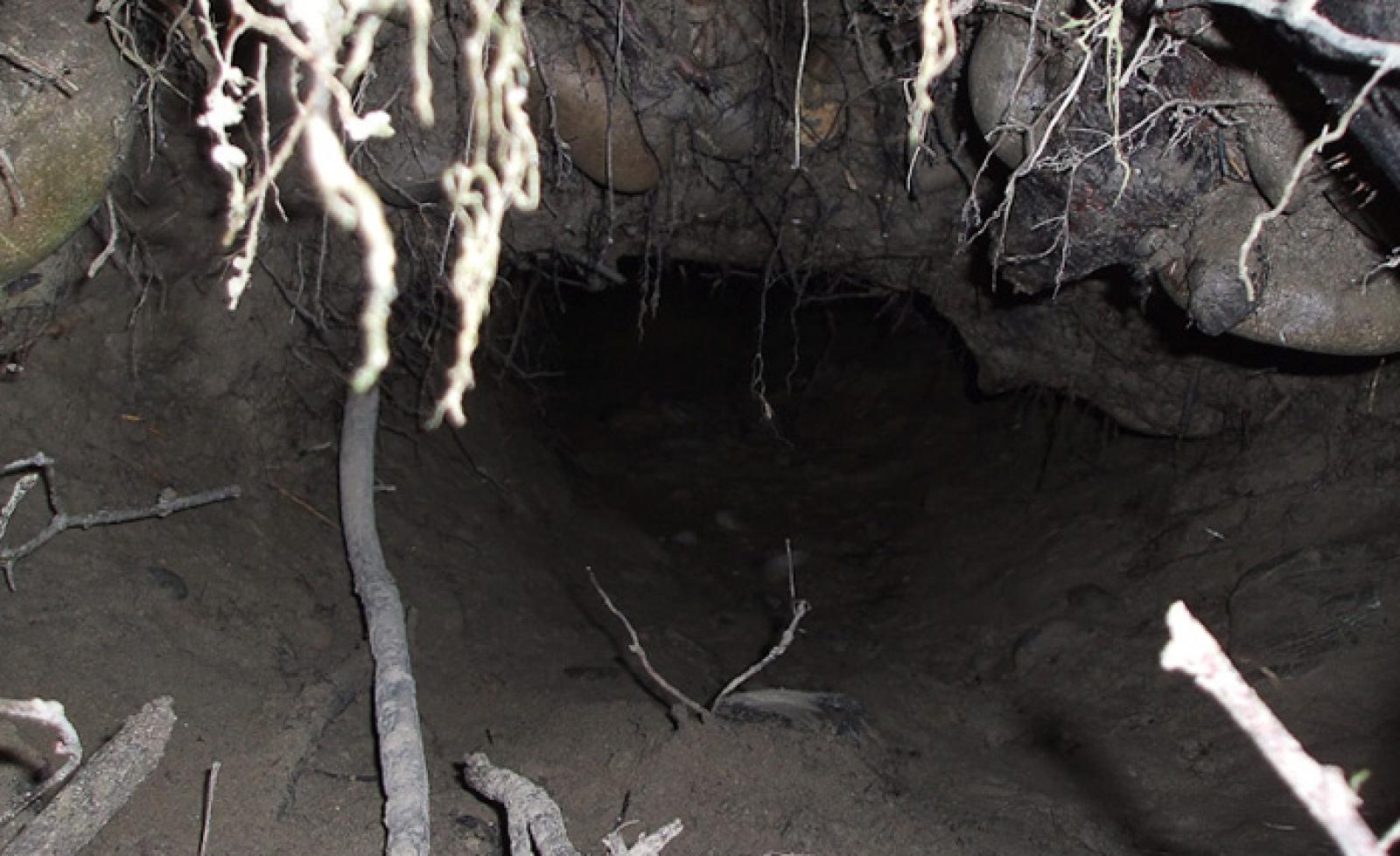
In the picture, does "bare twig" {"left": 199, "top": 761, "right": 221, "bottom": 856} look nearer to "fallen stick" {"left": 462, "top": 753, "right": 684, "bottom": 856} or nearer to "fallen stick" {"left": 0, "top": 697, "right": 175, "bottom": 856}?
"fallen stick" {"left": 0, "top": 697, "right": 175, "bottom": 856}

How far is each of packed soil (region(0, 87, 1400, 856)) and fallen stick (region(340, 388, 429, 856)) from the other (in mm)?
117

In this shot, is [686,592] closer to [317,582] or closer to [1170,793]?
[317,582]

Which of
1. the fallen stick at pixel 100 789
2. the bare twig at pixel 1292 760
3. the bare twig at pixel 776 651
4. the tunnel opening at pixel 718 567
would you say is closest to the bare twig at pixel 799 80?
the tunnel opening at pixel 718 567

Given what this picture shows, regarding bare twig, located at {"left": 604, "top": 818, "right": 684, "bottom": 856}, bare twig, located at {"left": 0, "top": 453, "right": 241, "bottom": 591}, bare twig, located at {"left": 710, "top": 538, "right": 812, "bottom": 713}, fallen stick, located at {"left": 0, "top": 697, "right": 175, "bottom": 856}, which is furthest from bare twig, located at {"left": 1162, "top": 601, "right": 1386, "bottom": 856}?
bare twig, located at {"left": 0, "top": 453, "right": 241, "bottom": 591}

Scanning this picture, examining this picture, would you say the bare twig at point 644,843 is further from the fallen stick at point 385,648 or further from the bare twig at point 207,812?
the bare twig at point 207,812

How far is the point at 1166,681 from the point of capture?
3338 millimetres

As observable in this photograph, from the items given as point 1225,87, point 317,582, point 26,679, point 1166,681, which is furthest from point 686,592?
point 1225,87

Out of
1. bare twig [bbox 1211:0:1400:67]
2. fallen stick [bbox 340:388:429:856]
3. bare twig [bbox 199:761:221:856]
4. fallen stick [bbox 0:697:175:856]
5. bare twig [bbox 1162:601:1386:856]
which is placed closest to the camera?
bare twig [bbox 1162:601:1386:856]

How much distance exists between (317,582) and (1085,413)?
3.72m

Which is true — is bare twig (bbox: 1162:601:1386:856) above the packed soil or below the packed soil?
above

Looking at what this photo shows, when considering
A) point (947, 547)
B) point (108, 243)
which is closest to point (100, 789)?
point (108, 243)

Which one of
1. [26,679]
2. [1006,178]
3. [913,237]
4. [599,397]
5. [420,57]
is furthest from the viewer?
[599,397]

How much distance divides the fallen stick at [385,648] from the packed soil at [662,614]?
0.12m

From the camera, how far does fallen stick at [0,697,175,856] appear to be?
191cm
